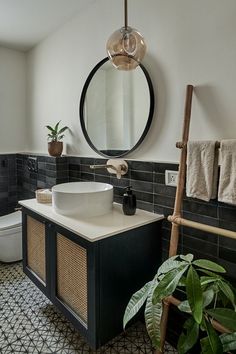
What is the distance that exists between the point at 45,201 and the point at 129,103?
952mm

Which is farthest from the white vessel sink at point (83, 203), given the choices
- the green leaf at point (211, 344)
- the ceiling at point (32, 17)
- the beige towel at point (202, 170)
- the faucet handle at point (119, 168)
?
the ceiling at point (32, 17)

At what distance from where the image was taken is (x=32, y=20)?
2.19 metres

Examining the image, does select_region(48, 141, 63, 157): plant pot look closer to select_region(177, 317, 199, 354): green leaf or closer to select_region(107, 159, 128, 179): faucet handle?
select_region(107, 159, 128, 179): faucet handle

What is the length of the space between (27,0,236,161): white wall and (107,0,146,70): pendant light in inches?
9.8

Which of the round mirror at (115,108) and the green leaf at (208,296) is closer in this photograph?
the green leaf at (208,296)

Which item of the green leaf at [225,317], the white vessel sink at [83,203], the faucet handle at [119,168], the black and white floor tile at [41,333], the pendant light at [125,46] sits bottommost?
the black and white floor tile at [41,333]

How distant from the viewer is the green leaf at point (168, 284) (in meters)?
0.93

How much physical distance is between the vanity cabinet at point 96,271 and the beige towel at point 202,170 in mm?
381

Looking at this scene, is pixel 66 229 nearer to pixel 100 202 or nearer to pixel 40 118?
pixel 100 202

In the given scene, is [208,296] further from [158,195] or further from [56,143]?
[56,143]

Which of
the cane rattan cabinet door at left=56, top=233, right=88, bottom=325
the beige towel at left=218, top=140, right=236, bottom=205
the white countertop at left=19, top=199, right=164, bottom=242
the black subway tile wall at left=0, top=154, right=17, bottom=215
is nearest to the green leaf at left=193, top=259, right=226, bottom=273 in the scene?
the beige towel at left=218, top=140, right=236, bottom=205

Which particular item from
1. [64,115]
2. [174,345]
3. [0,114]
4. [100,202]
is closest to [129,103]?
[100,202]

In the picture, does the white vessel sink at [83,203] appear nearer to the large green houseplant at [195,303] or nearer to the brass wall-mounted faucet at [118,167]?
the brass wall-mounted faucet at [118,167]

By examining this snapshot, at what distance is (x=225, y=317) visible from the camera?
35.6 inches
